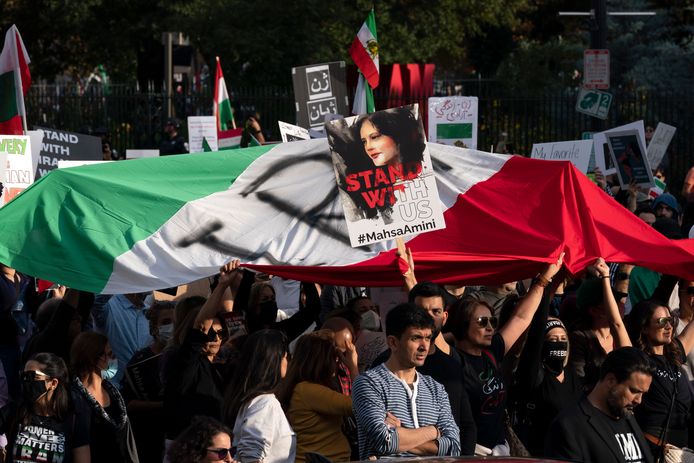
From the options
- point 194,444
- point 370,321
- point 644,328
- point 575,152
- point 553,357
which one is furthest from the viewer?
point 575,152

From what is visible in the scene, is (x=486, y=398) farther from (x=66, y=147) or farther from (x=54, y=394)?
(x=66, y=147)

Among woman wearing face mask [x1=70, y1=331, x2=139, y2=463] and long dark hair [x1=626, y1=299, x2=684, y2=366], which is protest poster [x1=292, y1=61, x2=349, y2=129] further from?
woman wearing face mask [x1=70, y1=331, x2=139, y2=463]

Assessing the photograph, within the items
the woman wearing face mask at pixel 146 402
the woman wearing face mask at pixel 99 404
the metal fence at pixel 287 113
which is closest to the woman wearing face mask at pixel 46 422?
the woman wearing face mask at pixel 99 404

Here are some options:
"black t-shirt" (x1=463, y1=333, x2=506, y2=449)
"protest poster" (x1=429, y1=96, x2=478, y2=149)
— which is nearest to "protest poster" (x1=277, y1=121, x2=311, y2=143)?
"protest poster" (x1=429, y1=96, x2=478, y2=149)

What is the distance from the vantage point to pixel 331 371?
6562mm

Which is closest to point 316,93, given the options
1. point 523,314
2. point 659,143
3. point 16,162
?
point 16,162

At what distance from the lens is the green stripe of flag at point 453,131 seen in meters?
15.6

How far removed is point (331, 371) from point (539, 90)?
1071 inches

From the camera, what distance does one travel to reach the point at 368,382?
6062 millimetres

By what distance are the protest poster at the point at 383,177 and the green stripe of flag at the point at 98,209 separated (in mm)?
696

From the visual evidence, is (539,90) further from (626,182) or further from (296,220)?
(296,220)

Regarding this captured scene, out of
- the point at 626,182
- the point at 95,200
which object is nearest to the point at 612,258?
the point at 95,200

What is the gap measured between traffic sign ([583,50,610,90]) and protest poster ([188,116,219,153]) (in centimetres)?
570

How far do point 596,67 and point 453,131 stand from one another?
507 cm
